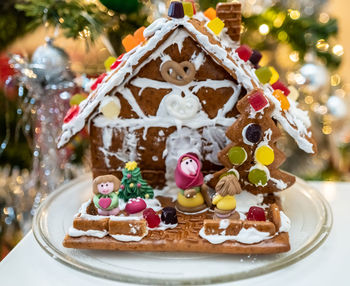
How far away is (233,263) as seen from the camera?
1166mm

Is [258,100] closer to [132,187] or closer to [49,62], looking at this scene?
[132,187]

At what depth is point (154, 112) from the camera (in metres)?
1.43

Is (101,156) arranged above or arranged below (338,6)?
below

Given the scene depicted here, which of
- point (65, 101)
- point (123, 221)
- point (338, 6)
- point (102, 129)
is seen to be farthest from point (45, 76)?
point (338, 6)

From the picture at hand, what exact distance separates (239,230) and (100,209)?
0.39 metres

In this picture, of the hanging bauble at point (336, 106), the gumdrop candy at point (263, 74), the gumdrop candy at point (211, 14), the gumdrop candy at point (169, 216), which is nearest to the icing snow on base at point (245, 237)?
the gumdrop candy at point (169, 216)

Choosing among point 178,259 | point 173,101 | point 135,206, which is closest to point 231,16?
point 173,101

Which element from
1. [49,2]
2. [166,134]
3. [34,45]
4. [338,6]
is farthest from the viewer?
[338,6]

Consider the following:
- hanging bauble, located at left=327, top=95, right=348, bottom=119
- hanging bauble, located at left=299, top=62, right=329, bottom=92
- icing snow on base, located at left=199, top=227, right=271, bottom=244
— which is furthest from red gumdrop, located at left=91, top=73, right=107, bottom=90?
hanging bauble, located at left=327, top=95, right=348, bottom=119

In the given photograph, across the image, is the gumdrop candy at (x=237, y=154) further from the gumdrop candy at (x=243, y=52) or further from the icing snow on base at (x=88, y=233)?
the icing snow on base at (x=88, y=233)

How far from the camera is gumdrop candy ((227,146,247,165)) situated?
1.34 metres

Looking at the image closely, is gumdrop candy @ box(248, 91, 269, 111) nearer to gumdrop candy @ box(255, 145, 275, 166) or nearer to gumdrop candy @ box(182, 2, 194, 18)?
gumdrop candy @ box(255, 145, 275, 166)

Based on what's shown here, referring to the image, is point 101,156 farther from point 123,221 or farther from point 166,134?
point 123,221

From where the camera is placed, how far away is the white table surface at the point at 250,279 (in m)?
1.13
